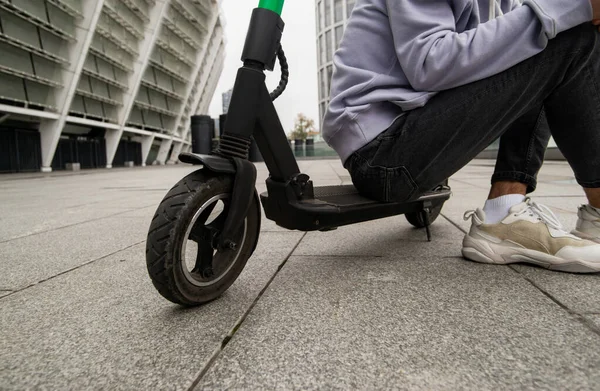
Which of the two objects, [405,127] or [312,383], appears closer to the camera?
[312,383]

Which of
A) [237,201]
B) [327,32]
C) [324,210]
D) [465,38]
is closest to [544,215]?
[465,38]

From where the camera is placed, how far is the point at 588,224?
5.74ft

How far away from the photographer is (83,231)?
3.01 meters

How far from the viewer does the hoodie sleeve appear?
4.28 feet

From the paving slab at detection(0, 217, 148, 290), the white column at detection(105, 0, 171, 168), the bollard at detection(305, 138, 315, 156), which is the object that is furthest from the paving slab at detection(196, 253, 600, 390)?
the bollard at detection(305, 138, 315, 156)

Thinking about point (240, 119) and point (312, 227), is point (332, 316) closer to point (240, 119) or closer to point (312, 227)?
point (312, 227)

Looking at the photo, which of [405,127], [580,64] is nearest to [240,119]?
[405,127]

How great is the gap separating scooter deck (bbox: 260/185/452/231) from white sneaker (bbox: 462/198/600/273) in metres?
0.42

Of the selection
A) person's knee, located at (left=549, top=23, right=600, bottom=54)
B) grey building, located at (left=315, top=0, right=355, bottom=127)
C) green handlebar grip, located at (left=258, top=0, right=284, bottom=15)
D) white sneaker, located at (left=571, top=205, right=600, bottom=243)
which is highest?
grey building, located at (left=315, top=0, right=355, bottom=127)

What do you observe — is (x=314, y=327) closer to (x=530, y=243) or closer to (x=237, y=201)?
(x=237, y=201)

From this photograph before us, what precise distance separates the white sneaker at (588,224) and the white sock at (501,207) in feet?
0.96

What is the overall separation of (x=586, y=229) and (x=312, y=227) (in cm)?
135

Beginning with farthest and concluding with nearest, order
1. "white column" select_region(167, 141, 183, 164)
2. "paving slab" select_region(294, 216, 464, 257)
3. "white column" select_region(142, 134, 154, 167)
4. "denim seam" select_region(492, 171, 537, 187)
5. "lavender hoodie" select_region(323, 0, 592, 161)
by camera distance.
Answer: "white column" select_region(167, 141, 183, 164), "white column" select_region(142, 134, 154, 167), "paving slab" select_region(294, 216, 464, 257), "denim seam" select_region(492, 171, 537, 187), "lavender hoodie" select_region(323, 0, 592, 161)

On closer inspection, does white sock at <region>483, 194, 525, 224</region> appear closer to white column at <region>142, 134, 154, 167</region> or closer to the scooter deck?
the scooter deck
